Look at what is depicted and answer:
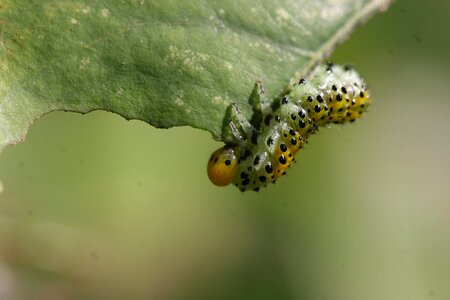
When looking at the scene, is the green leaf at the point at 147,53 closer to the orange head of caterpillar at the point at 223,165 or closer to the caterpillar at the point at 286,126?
the caterpillar at the point at 286,126

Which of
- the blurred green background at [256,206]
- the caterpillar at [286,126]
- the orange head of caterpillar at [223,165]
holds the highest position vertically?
the caterpillar at [286,126]

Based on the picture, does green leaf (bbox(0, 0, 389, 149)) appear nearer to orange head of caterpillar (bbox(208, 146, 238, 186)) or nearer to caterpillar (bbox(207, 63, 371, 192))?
caterpillar (bbox(207, 63, 371, 192))

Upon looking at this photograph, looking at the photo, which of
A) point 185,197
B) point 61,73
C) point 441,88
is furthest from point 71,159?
point 441,88

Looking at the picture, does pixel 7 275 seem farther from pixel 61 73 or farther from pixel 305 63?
pixel 305 63

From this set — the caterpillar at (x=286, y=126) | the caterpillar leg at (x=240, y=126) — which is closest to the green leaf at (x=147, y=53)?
the caterpillar leg at (x=240, y=126)

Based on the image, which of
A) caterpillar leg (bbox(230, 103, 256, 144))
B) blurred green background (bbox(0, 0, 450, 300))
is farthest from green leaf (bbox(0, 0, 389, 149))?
blurred green background (bbox(0, 0, 450, 300))

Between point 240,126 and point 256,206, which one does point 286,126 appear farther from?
point 256,206

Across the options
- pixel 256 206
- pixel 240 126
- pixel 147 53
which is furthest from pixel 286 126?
pixel 256 206

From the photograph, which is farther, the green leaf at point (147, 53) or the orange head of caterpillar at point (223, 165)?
the orange head of caterpillar at point (223, 165)
